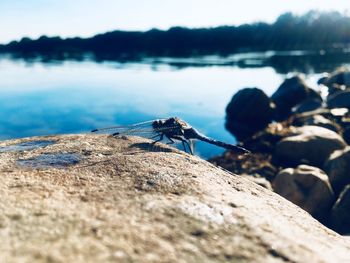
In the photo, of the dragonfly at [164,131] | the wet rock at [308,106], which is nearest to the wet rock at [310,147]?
the dragonfly at [164,131]

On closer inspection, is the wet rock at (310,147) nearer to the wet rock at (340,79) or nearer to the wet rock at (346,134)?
the wet rock at (346,134)

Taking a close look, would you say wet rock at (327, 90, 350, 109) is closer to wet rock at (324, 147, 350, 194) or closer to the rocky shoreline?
the rocky shoreline

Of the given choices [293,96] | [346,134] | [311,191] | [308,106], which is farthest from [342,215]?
[293,96]

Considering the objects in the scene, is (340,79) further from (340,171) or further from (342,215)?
(342,215)

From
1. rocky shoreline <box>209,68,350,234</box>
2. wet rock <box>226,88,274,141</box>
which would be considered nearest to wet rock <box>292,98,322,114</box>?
rocky shoreline <box>209,68,350,234</box>

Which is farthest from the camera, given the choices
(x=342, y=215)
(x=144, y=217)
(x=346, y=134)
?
(x=346, y=134)
